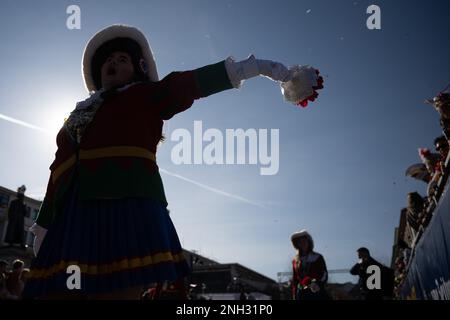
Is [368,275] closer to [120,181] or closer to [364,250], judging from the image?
[364,250]

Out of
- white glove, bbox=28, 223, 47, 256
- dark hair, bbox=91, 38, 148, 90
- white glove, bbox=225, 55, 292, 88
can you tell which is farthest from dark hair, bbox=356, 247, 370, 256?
white glove, bbox=28, 223, 47, 256

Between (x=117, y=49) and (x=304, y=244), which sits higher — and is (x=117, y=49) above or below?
above

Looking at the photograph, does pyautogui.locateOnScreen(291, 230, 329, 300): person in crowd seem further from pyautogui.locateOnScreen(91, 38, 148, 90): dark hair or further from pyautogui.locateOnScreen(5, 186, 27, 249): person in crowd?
pyautogui.locateOnScreen(5, 186, 27, 249): person in crowd

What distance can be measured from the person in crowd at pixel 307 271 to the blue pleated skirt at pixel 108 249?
12.3 feet

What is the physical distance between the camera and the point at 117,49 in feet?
7.20

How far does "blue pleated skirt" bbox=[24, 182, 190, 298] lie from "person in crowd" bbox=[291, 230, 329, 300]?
3756 mm

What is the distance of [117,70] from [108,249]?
1.01 m

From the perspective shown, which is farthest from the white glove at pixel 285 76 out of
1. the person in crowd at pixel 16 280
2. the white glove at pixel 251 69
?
the person in crowd at pixel 16 280

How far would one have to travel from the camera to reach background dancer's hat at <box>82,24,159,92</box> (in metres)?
2.21

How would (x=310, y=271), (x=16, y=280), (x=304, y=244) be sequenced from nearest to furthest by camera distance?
Answer: 1. (x=310, y=271)
2. (x=304, y=244)
3. (x=16, y=280)

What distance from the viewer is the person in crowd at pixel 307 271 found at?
4.97 meters

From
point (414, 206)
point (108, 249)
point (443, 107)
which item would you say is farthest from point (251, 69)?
point (414, 206)

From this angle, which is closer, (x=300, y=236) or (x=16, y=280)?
(x=300, y=236)

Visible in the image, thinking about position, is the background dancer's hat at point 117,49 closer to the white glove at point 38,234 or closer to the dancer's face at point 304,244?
the white glove at point 38,234
